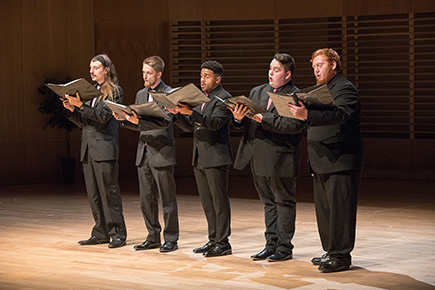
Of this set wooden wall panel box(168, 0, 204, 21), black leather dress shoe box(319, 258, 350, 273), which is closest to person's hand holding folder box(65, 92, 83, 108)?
black leather dress shoe box(319, 258, 350, 273)

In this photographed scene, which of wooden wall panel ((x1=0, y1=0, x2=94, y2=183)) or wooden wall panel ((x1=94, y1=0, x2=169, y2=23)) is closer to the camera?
wooden wall panel ((x1=0, y1=0, x2=94, y2=183))

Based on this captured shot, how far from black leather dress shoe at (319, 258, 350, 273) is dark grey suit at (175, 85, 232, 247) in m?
0.98

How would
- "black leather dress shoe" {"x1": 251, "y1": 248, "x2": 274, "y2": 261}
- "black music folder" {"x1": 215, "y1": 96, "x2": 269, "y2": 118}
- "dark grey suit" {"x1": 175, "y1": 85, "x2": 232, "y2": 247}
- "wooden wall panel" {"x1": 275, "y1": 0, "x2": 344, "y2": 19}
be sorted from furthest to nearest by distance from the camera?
1. "wooden wall panel" {"x1": 275, "y1": 0, "x2": 344, "y2": 19}
2. "dark grey suit" {"x1": 175, "y1": 85, "x2": 232, "y2": 247}
3. "black leather dress shoe" {"x1": 251, "y1": 248, "x2": 274, "y2": 261}
4. "black music folder" {"x1": 215, "y1": 96, "x2": 269, "y2": 118}

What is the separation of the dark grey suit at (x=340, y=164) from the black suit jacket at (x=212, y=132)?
817 mm

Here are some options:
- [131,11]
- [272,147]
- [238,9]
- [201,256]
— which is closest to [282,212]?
[272,147]

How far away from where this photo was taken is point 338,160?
5305mm

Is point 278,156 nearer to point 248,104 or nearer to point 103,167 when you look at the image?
point 248,104

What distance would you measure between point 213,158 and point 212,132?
0.20 m

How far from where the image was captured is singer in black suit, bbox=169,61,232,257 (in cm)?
599

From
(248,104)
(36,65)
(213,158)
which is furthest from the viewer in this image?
(36,65)

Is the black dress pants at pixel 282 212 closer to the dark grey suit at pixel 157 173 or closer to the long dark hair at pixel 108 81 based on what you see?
the dark grey suit at pixel 157 173

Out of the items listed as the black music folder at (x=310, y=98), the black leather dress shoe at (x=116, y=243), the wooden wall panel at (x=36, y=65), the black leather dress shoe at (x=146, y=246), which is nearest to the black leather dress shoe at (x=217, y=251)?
the black leather dress shoe at (x=146, y=246)

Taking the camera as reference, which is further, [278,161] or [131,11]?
[131,11]

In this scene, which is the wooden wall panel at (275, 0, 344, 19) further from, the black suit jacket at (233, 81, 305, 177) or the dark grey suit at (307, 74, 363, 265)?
the dark grey suit at (307, 74, 363, 265)
